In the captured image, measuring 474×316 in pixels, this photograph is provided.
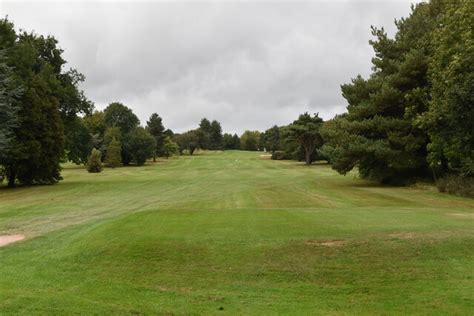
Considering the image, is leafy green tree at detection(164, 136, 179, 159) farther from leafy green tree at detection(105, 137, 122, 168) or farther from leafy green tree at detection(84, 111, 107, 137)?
leafy green tree at detection(105, 137, 122, 168)

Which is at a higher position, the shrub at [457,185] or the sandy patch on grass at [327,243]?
the shrub at [457,185]

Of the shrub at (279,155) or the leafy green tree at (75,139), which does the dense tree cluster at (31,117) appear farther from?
the shrub at (279,155)

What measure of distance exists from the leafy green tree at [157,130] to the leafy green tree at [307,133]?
36.2 metres

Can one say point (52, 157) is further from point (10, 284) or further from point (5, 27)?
point (10, 284)

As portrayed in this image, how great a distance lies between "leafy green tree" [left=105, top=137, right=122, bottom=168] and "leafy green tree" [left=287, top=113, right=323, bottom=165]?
32.6 meters

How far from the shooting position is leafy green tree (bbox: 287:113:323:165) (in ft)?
254

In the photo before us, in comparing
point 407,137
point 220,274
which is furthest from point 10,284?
point 407,137

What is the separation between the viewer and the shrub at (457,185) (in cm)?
2656

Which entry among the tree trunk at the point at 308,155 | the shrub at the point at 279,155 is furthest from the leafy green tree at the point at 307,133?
the shrub at the point at 279,155

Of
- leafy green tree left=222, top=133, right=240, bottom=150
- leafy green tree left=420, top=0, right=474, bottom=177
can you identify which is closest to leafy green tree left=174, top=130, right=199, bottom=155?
leafy green tree left=222, top=133, right=240, bottom=150

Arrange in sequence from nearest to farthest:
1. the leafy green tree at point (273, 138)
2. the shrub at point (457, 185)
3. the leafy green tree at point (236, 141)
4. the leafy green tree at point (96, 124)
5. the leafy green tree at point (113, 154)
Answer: the shrub at point (457, 185)
the leafy green tree at point (113, 154)
the leafy green tree at point (96, 124)
the leafy green tree at point (273, 138)
the leafy green tree at point (236, 141)

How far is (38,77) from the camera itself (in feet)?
129

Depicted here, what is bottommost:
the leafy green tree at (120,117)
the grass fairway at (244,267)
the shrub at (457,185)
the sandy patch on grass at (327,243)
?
the grass fairway at (244,267)

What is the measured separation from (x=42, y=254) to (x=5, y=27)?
32.3m
